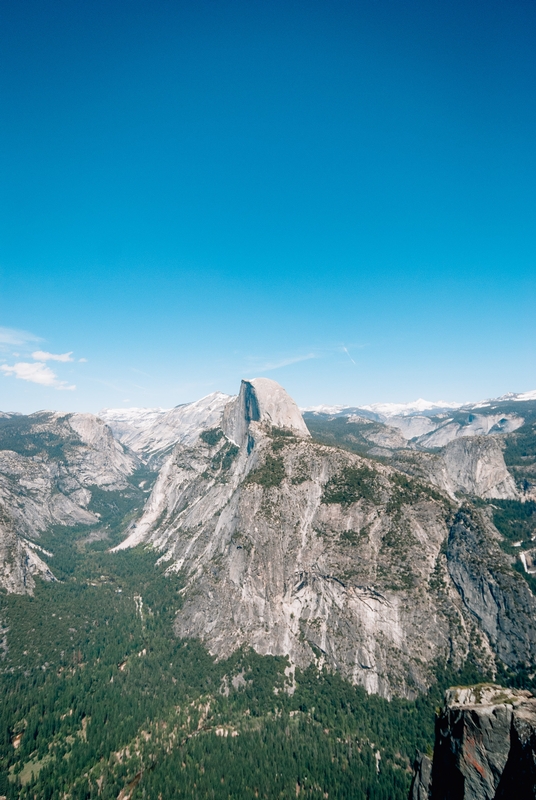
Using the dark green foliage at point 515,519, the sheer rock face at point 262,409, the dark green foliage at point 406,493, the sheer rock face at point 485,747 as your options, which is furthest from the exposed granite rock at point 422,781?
the sheer rock face at point 262,409

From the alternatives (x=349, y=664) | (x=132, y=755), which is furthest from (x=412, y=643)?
(x=132, y=755)

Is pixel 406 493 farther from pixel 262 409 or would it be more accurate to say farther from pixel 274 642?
pixel 262 409

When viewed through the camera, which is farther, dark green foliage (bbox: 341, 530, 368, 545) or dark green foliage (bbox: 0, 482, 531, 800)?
dark green foliage (bbox: 341, 530, 368, 545)

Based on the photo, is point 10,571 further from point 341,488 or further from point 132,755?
point 341,488

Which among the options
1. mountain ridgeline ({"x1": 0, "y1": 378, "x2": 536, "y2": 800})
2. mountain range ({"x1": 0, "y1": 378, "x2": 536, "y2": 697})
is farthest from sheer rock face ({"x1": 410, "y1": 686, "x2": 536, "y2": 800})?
mountain range ({"x1": 0, "y1": 378, "x2": 536, "y2": 697})

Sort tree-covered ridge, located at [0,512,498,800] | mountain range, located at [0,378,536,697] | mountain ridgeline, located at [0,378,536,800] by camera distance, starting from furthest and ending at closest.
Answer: mountain range, located at [0,378,536,697] < mountain ridgeline, located at [0,378,536,800] < tree-covered ridge, located at [0,512,498,800]

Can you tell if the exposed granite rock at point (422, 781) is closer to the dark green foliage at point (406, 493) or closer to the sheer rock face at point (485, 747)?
the sheer rock face at point (485, 747)

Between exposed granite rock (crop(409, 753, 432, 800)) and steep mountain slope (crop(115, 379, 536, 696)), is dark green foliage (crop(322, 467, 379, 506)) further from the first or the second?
exposed granite rock (crop(409, 753, 432, 800))
